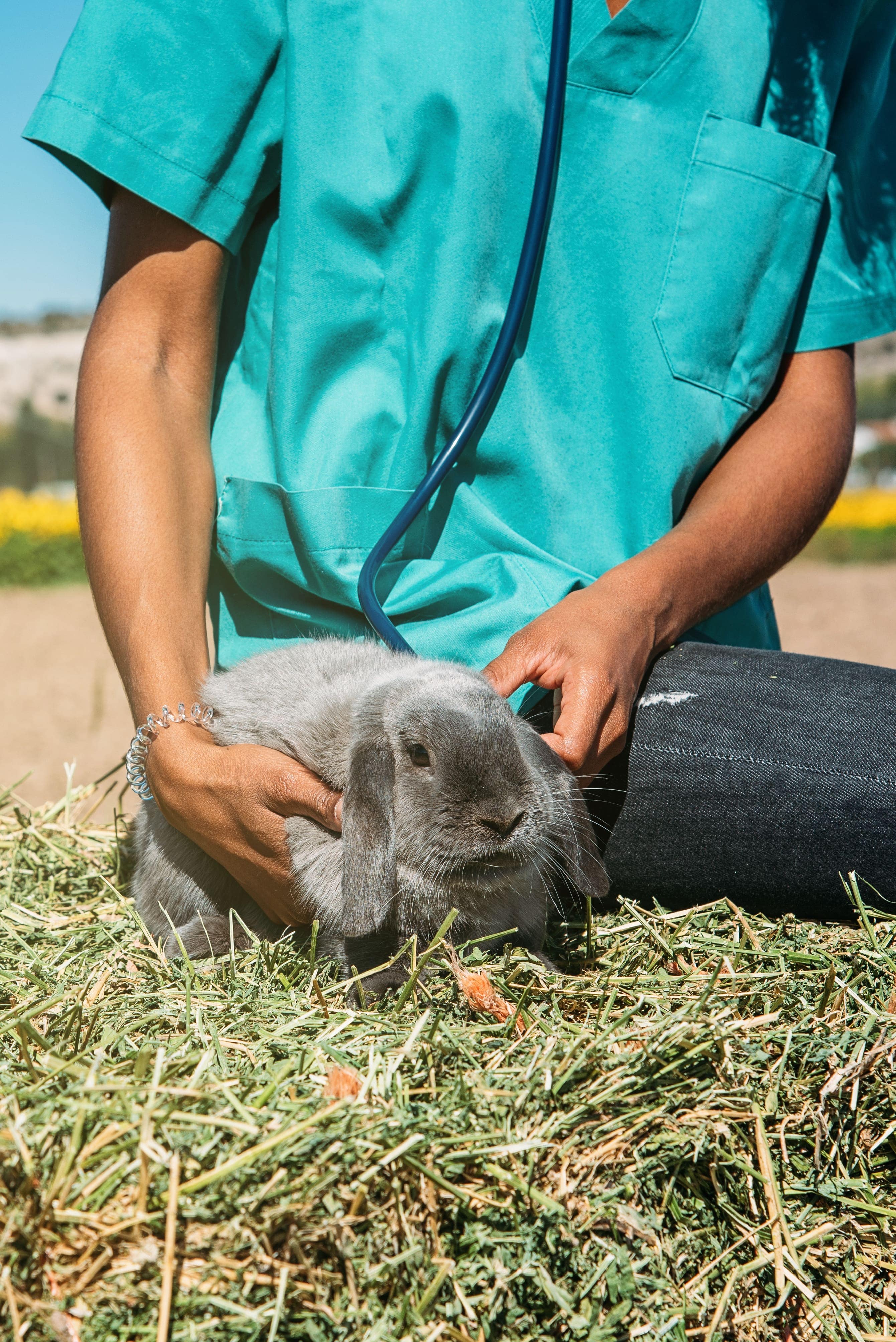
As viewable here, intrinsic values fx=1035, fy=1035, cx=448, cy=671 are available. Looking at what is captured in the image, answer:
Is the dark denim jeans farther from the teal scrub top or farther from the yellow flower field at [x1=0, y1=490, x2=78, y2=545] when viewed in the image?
the yellow flower field at [x1=0, y1=490, x2=78, y2=545]

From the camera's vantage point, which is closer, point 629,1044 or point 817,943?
point 629,1044

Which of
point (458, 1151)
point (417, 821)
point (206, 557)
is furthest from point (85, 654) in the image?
point (458, 1151)

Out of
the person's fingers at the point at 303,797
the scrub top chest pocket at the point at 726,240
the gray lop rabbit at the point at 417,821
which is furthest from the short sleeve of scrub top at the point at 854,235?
the person's fingers at the point at 303,797

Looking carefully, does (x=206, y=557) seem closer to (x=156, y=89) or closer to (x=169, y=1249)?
(x=156, y=89)

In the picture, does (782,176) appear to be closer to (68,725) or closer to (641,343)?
(641,343)

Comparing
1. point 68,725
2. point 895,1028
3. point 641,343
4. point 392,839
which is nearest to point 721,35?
point 641,343

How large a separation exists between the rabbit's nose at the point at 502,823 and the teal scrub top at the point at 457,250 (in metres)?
0.64

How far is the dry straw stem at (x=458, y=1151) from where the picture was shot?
48.9 inches

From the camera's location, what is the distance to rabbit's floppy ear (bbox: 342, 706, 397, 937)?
5.89 ft

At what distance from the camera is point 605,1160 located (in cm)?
142

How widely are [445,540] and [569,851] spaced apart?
0.88 meters

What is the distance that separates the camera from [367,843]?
1820 millimetres

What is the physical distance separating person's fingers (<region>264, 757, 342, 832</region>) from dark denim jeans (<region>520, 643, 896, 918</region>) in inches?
22.5

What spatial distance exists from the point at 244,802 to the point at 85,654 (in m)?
9.00
